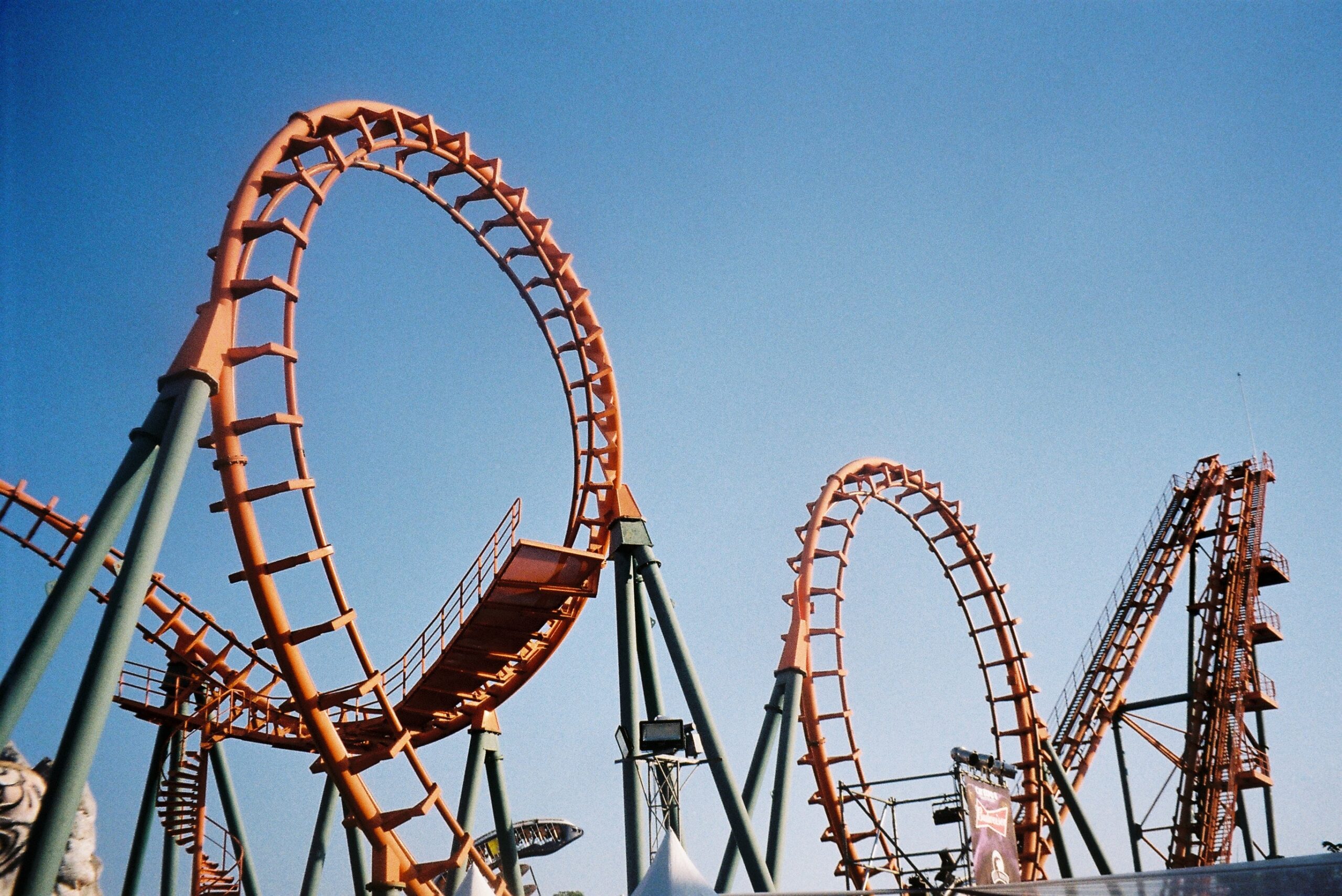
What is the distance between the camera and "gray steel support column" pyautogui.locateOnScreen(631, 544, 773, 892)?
41.5 ft

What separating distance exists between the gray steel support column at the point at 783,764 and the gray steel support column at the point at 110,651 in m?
8.74

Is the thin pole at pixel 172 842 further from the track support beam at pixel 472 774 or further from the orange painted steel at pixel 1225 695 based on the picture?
the orange painted steel at pixel 1225 695

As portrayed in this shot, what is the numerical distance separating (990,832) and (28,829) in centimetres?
1592

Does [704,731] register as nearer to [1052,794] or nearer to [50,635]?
[50,635]

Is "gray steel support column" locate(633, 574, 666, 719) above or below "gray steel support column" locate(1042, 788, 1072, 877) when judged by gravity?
above

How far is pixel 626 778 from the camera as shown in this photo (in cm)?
1197

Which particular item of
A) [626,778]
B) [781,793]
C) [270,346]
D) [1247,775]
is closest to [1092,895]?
[626,778]

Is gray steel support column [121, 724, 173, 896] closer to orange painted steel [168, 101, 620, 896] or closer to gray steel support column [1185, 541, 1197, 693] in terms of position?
orange painted steel [168, 101, 620, 896]

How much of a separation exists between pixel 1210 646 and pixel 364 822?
68.0 ft

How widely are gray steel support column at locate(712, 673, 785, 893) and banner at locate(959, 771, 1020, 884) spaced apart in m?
2.66

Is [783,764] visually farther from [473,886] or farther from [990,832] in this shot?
[473,886]

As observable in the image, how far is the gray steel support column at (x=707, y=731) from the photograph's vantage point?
12641 mm

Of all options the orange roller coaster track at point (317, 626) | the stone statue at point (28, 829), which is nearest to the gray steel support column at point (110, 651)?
the orange roller coaster track at point (317, 626)

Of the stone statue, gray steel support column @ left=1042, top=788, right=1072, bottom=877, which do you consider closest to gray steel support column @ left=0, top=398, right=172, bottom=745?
the stone statue
